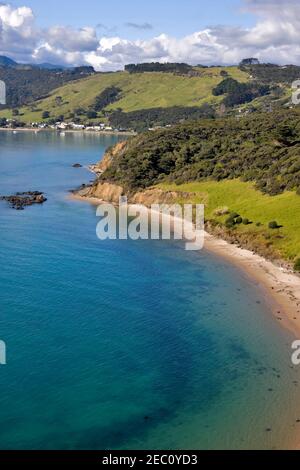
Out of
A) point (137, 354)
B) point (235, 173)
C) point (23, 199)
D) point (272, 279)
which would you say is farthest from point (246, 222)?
point (23, 199)

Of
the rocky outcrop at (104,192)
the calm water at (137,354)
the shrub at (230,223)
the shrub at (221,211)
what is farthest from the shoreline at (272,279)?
the rocky outcrop at (104,192)

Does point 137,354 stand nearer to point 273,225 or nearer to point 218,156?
point 273,225

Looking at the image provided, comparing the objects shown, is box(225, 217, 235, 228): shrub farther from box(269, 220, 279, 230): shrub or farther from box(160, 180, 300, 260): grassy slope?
box(269, 220, 279, 230): shrub

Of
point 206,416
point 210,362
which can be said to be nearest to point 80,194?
point 210,362

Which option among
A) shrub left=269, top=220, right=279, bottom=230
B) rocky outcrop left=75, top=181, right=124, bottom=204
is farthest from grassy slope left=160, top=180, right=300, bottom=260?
rocky outcrop left=75, top=181, right=124, bottom=204

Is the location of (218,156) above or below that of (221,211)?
above

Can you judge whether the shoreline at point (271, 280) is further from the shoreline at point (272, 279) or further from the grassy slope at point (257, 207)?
the grassy slope at point (257, 207)

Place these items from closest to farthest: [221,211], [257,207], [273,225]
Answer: [273,225]
[257,207]
[221,211]

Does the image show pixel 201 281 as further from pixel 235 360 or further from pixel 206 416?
pixel 206 416
